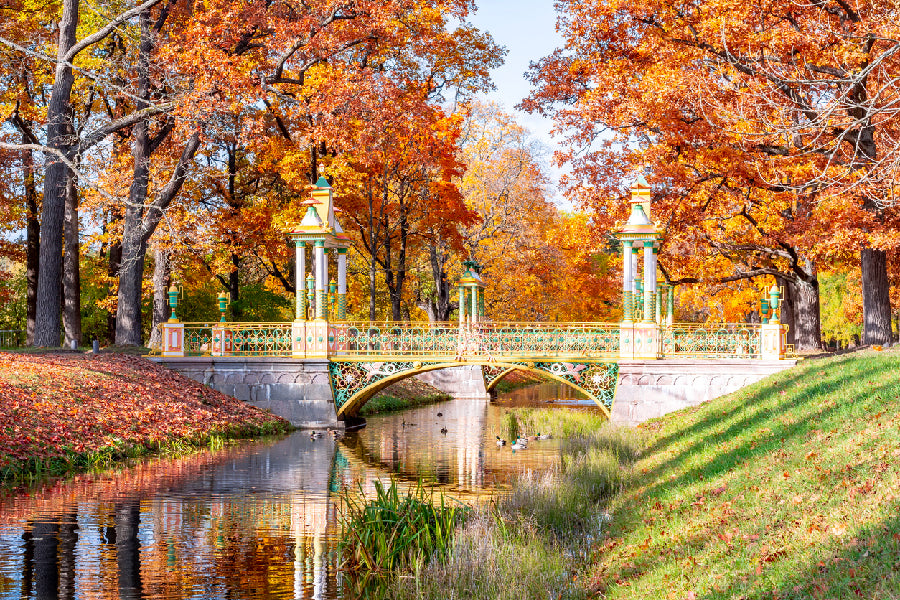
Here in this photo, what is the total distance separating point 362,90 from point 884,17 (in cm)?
1335

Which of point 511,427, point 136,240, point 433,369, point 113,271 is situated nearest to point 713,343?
point 511,427

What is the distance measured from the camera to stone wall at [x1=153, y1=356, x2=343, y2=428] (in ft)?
80.2

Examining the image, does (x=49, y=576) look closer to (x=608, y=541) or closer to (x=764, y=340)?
(x=608, y=541)

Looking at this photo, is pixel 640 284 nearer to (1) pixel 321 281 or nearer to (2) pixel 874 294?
(2) pixel 874 294

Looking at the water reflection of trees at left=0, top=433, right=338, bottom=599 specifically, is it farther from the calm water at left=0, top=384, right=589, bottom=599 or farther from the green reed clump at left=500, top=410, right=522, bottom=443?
the green reed clump at left=500, top=410, right=522, bottom=443

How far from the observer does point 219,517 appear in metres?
12.5

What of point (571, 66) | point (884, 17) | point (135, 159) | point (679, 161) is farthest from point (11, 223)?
point (884, 17)

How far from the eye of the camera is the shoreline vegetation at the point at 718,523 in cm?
705

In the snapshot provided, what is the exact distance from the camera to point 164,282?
31.9 metres

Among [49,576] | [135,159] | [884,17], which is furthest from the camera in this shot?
[135,159]

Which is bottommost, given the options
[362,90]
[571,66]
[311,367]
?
[311,367]

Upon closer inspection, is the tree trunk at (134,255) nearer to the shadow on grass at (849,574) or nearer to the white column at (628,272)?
the white column at (628,272)

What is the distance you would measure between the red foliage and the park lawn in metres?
0.02

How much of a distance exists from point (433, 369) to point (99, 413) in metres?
8.42
